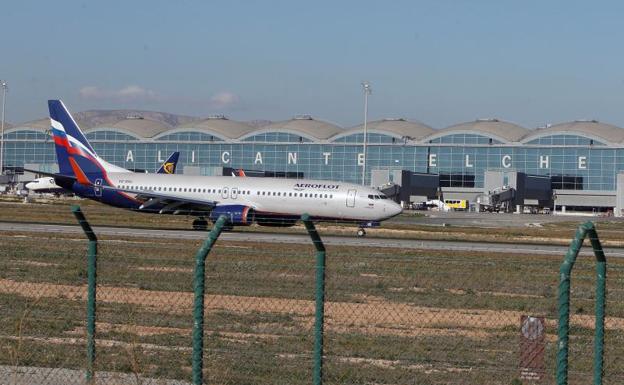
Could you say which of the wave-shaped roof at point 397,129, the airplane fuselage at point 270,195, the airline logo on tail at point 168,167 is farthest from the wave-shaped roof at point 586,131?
the airplane fuselage at point 270,195

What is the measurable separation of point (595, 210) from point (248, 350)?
113m

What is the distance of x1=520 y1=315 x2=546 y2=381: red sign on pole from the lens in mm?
11422

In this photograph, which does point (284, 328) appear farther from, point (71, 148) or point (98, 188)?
point (71, 148)

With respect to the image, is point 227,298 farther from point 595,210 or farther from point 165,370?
point 595,210

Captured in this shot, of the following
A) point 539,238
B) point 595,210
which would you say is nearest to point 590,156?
point 595,210

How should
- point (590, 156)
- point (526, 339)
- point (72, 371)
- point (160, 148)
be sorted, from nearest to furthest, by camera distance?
point (526, 339) < point (72, 371) < point (590, 156) < point (160, 148)

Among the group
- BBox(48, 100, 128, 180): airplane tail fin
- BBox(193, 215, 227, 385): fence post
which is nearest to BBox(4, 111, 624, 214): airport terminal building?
BBox(48, 100, 128, 180): airplane tail fin

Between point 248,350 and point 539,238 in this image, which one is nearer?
point 248,350

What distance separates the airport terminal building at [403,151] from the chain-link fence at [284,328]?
98.8 m

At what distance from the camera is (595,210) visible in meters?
122

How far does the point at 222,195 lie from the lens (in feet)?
164

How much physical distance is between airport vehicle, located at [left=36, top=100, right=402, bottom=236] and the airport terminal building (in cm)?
6823

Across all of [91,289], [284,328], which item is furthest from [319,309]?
[284,328]

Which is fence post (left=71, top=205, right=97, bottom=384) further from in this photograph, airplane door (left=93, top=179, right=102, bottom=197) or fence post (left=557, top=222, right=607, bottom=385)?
airplane door (left=93, top=179, right=102, bottom=197)
